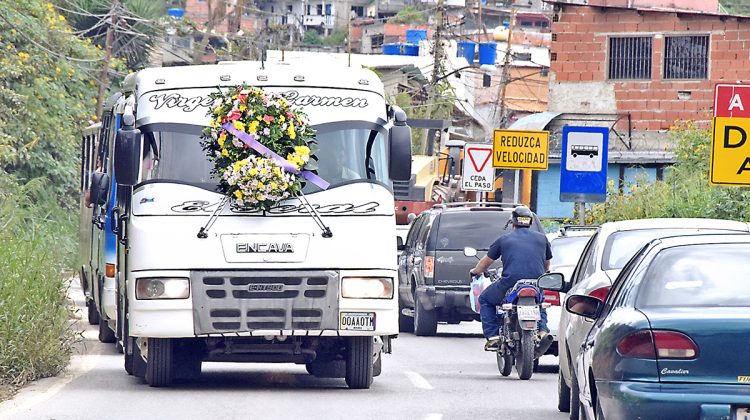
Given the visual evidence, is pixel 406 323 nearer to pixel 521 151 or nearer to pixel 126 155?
pixel 521 151

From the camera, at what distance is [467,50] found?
81.0m

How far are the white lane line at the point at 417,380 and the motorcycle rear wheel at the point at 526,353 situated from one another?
103cm

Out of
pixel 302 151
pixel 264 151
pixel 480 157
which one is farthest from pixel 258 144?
pixel 480 157

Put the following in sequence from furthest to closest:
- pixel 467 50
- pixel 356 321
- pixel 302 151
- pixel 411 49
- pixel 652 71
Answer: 1. pixel 467 50
2. pixel 411 49
3. pixel 652 71
4. pixel 302 151
5. pixel 356 321

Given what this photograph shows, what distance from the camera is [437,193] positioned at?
47562 mm

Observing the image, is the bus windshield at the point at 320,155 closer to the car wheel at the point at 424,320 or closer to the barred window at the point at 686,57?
the car wheel at the point at 424,320

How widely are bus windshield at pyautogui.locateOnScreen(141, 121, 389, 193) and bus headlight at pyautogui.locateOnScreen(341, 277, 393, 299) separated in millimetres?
925

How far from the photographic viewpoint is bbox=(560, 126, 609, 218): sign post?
2345 centimetres

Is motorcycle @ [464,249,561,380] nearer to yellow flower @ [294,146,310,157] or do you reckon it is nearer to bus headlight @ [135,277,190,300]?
yellow flower @ [294,146,310,157]

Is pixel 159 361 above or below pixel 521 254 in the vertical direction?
below

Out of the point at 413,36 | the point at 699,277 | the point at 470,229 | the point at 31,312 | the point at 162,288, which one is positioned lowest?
the point at 31,312

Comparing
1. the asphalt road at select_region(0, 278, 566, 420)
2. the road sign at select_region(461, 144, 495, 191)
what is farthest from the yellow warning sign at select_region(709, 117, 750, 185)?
the road sign at select_region(461, 144, 495, 191)

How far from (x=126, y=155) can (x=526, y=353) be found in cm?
465

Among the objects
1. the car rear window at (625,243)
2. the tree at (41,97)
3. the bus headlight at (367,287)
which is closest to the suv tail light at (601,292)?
the car rear window at (625,243)
